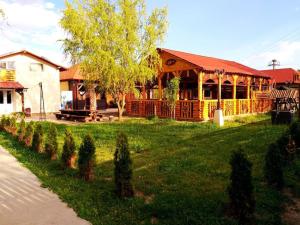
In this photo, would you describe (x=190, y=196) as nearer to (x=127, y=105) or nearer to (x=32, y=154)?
(x=32, y=154)

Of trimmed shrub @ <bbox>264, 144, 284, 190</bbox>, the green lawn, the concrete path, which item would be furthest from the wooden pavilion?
the concrete path

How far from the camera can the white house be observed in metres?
27.0

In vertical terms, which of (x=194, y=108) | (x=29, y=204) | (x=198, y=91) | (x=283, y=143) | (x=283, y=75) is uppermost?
(x=283, y=75)

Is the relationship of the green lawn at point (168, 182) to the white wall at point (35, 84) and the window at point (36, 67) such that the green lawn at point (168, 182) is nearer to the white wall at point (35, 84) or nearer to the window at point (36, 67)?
the white wall at point (35, 84)

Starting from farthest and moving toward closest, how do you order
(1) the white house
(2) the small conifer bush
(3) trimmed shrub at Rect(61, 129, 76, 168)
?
1. (1) the white house
2. (2) the small conifer bush
3. (3) trimmed shrub at Rect(61, 129, 76, 168)

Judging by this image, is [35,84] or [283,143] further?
[35,84]

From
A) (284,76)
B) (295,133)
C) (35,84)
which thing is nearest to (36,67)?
(35,84)

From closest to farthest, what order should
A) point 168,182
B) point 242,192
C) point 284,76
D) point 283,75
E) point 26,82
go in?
point 242,192
point 168,182
point 26,82
point 284,76
point 283,75

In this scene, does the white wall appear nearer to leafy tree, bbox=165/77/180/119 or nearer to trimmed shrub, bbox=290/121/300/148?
leafy tree, bbox=165/77/180/119

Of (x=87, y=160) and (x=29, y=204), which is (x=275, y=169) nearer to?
(x=87, y=160)

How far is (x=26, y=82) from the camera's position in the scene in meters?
28.6

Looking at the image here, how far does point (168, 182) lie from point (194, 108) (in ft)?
43.5

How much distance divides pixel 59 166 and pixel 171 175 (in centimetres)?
333

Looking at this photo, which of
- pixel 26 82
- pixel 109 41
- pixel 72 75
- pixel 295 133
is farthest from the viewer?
pixel 72 75
